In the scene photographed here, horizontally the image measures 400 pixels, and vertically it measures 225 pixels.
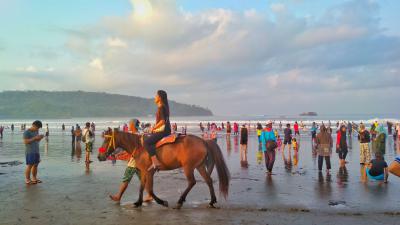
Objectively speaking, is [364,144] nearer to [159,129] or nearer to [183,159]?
[183,159]

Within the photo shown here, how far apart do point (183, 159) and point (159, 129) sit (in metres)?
0.88

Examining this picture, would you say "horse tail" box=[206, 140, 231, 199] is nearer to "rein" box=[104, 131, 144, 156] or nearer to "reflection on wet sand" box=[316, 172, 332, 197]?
"rein" box=[104, 131, 144, 156]

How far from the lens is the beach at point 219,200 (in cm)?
732

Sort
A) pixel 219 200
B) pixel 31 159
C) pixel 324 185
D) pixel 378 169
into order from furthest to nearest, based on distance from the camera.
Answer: pixel 378 169, pixel 31 159, pixel 324 185, pixel 219 200

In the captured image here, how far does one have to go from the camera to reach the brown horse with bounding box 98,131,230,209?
8.41m

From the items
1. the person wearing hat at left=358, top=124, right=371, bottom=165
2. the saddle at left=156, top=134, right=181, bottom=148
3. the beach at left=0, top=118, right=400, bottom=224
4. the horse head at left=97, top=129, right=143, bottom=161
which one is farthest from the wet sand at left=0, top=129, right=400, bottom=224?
the person wearing hat at left=358, top=124, right=371, bottom=165

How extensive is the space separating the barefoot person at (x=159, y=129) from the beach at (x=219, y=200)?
1218 millimetres

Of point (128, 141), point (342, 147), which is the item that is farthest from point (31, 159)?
point (342, 147)

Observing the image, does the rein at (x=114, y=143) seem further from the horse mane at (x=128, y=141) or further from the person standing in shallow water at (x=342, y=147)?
the person standing in shallow water at (x=342, y=147)

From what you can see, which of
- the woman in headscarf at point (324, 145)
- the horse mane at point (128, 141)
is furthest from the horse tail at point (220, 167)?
the woman in headscarf at point (324, 145)

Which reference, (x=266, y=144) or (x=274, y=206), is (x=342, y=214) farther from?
(x=266, y=144)

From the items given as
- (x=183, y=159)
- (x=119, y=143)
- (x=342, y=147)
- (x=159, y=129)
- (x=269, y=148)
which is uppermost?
(x=159, y=129)

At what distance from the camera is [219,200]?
908 cm

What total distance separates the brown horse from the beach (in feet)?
1.46
